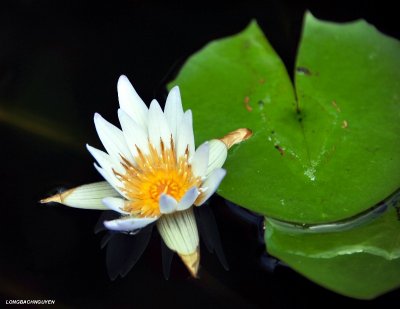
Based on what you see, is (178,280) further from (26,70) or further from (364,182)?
(26,70)

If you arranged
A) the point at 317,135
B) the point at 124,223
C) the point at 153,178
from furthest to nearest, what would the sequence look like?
the point at 317,135 < the point at 153,178 < the point at 124,223

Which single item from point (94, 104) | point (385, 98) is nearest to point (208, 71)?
point (94, 104)

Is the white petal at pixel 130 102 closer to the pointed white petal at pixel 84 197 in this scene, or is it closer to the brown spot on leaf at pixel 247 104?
the pointed white petal at pixel 84 197

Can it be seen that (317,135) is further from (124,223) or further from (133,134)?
(124,223)

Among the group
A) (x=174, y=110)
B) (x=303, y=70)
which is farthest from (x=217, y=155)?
(x=303, y=70)

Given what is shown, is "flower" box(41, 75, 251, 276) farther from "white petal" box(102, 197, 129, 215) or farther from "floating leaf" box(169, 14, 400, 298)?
"floating leaf" box(169, 14, 400, 298)

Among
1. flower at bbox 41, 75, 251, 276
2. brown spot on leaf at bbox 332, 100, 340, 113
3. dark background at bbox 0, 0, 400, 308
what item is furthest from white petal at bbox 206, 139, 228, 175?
brown spot on leaf at bbox 332, 100, 340, 113
